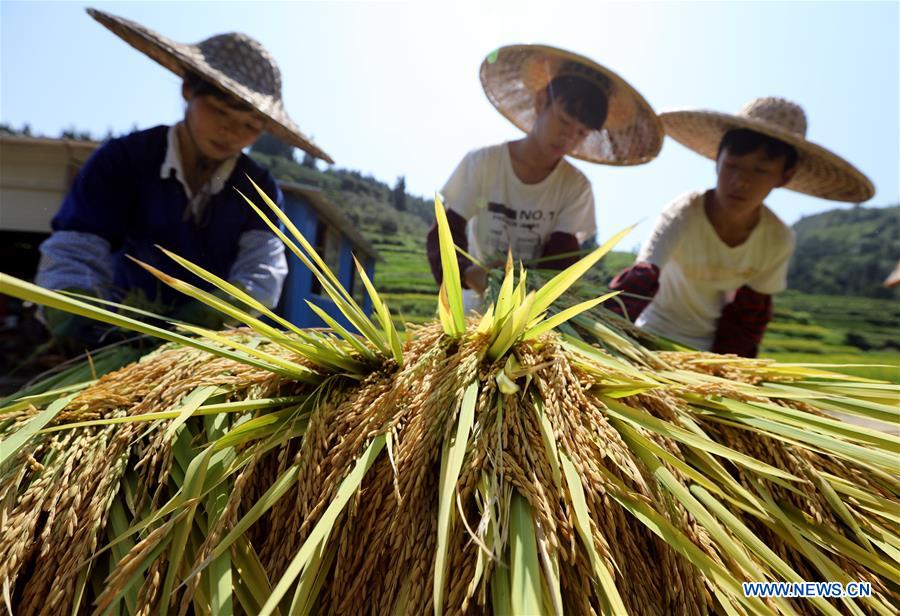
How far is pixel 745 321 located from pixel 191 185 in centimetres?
301

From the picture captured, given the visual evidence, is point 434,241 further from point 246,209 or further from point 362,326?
point 362,326

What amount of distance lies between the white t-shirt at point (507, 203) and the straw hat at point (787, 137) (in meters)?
0.85

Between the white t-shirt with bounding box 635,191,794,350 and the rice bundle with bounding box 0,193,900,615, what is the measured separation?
69.3 inches

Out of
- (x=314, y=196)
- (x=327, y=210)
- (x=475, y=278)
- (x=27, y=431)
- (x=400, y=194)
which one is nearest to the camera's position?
(x=27, y=431)

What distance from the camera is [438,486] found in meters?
0.60

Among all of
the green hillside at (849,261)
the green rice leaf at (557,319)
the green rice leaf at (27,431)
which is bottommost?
the green rice leaf at (27,431)

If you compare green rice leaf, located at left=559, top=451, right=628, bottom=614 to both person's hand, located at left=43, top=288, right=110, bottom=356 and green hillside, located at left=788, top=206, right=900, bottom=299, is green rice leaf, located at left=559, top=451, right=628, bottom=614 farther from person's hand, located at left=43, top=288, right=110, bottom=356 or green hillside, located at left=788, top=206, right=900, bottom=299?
green hillside, located at left=788, top=206, right=900, bottom=299

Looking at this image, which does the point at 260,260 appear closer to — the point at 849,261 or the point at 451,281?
the point at 451,281

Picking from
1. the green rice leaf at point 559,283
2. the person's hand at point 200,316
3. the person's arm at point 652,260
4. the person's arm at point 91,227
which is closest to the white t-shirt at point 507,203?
the person's arm at point 652,260

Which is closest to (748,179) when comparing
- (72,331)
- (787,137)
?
(787,137)

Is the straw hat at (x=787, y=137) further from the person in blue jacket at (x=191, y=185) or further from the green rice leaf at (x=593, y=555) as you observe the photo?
the green rice leaf at (x=593, y=555)

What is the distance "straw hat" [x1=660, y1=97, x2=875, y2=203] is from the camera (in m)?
2.39

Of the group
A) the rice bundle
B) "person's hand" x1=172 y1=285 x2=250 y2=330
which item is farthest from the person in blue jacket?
the rice bundle

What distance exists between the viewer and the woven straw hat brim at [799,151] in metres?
2.38
